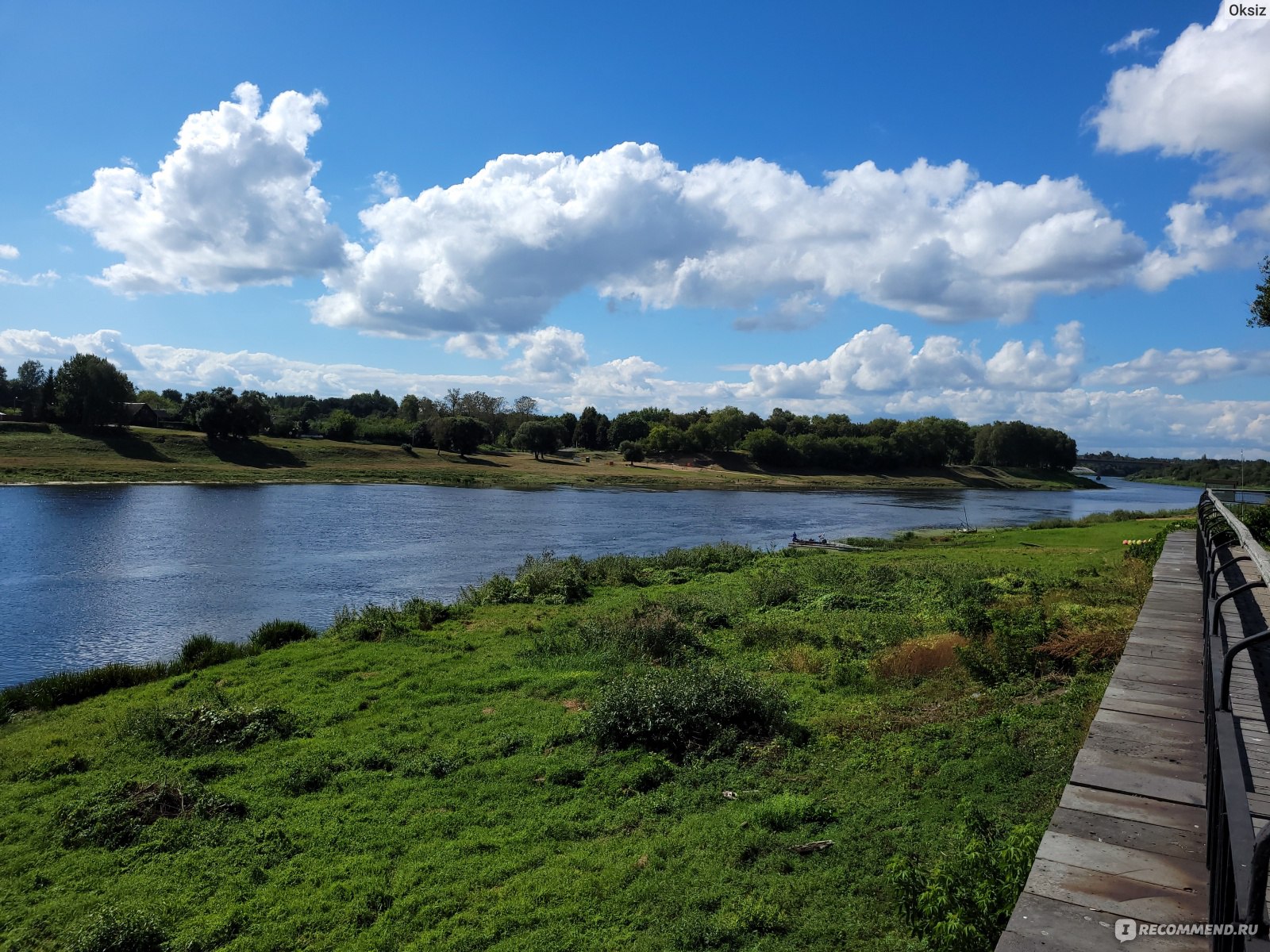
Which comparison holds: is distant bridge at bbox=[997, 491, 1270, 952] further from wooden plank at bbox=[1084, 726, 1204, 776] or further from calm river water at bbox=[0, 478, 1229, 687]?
calm river water at bbox=[0, 478, 1229, 687]

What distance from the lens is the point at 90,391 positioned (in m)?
90.4

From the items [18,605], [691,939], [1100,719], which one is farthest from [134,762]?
[18,605]

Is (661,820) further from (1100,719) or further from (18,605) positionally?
(18,605)

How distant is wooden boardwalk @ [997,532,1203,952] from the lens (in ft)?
13.4

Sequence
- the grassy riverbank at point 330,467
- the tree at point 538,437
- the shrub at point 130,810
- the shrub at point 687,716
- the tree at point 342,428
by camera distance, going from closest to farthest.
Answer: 1. the shrub at point 130,810
2. the shrub at point 687,716
3. the grassy riverbank at point 330,467
4. the tree at point 342,428
5. the tree at point 538,437

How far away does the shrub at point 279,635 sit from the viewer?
19.6 meters

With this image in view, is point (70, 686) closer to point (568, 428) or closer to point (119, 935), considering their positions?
point (119, 935)

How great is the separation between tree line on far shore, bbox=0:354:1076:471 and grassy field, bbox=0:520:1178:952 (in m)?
92.8

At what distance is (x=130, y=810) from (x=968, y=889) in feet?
31.9

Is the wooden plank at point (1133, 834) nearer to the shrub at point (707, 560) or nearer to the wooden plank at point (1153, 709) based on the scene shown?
the wooden plank at point (1153, 709)

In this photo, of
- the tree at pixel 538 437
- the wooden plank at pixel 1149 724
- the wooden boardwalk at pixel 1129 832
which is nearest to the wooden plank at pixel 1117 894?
the wooden boardwalk at pixel 1129 832

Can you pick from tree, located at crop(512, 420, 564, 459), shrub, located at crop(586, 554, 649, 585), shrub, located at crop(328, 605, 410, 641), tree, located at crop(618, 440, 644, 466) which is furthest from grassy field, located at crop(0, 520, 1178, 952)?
tree, located at crop(618, 440, 644, 466)

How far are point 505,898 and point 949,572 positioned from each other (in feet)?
67.0

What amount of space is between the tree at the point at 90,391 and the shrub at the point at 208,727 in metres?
96.9
